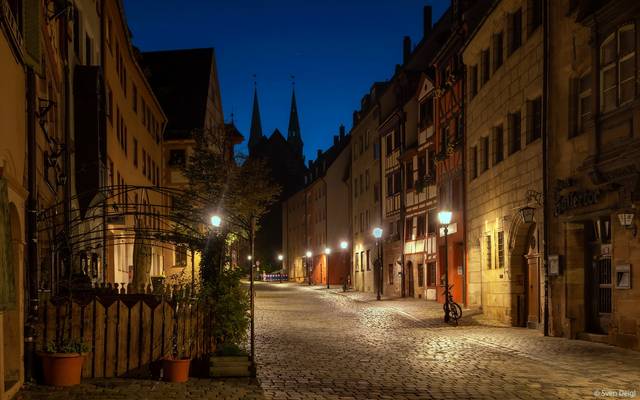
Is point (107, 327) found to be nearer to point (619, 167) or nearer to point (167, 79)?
point (619, 167)

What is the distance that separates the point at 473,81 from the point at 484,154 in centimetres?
330

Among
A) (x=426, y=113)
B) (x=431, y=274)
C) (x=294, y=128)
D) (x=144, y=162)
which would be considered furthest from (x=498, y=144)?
(x=294, y=128)

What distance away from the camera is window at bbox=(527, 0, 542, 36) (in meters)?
20.6

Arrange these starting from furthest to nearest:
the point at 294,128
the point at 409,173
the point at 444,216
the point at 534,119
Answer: the point at 294,128 → the point at 409,173 → the point at 444,216 → the point at 534,119

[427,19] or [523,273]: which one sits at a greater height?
[427,19]

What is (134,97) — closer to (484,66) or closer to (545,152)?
(484,66)

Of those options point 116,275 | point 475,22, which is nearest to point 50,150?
point 116,275

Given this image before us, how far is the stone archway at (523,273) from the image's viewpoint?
21.4 metres

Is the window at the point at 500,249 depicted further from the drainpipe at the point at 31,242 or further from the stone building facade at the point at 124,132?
the drainpipe at the point at 31,242

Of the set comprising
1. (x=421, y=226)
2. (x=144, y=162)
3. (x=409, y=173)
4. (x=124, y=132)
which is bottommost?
(x=421, y=226)

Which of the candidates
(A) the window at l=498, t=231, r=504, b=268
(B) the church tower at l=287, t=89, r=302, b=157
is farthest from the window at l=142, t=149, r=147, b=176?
(B) the church tower at l=287, t=89, r=302, b=157

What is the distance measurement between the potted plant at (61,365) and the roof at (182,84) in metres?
43.0

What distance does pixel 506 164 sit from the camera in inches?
906

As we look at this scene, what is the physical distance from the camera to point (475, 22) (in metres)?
29.1
